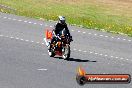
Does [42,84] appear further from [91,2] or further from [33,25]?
[91,2]

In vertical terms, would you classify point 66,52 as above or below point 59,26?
below

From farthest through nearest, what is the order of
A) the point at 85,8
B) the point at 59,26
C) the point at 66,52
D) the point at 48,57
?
the point at 85,8 < the point at 48,57 < the point at 59,26 < the point at 66,52

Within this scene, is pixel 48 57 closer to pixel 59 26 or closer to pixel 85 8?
pixel 59 26

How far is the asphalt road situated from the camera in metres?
13.7

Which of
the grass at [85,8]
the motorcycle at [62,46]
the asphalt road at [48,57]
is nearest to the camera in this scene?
the asphalt road at [48,57]

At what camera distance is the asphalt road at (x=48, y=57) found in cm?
1371

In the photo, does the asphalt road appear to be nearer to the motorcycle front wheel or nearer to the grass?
the motorcycle front wheel

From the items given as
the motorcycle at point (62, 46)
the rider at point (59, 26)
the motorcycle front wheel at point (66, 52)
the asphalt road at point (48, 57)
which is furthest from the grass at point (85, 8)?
the motorcycle front wheel at point (66, 52)

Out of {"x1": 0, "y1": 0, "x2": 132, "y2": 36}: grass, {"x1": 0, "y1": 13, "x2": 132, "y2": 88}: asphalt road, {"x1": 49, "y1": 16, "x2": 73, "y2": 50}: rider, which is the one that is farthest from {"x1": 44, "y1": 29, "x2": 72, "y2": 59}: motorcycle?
{"x1": 0, "y1": 0, "x2": 132, "y2": 36}: grass

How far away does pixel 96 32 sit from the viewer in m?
29.3

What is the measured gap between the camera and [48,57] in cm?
1930

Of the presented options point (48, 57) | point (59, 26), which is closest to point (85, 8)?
point (48, 57)

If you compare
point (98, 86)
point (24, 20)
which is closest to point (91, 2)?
point (24, 20)

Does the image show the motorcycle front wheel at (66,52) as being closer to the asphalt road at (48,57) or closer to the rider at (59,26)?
the asphalt road at (48,57)
